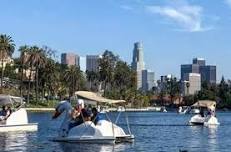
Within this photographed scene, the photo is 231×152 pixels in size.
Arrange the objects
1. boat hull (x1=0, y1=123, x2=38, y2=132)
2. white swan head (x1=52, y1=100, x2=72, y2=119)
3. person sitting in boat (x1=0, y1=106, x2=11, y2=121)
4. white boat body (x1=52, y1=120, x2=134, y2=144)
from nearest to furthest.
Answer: white boat body (x1=52, y1=120, x2=134, y2=144)
white swan head (x1=52, y1=100, x2=72, y2=119)
boat hull (x1=0, y1=123, x2=38, y2=132)
person sitting in boat (x1=0, y1=106, x2=11, y2=121)

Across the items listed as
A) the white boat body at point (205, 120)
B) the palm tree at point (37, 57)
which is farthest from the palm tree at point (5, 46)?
the white boat body at point (205, 120)

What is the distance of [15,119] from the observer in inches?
2375

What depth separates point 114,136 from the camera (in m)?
44.0

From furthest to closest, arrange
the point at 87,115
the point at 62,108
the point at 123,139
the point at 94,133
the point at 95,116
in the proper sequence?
the point at 62,108
the point at 123,139
the point at 95,116
the point at 87,115
the point at 94,133

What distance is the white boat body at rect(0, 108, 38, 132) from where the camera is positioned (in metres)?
58.8

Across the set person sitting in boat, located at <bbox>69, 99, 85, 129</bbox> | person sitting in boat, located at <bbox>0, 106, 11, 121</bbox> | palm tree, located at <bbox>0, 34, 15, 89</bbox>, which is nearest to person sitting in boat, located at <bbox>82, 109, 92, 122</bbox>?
person sitting in boat, located at <bbox>69, 99, 85, 129</bbox>

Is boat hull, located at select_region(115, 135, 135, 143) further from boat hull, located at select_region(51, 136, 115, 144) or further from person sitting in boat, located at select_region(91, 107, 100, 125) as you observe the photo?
person sitting in boat, located at select_region(91, 107, 100, 125)

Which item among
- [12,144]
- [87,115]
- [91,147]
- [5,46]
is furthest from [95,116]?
[5,46]

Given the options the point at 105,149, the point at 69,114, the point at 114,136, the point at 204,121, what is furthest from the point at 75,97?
the point at 204,121

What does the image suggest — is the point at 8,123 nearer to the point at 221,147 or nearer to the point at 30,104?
the point at 221,147

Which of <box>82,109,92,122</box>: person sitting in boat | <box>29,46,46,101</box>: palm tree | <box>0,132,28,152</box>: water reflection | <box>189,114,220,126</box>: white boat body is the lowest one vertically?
<box>189,114,220,126</box>: white boat body

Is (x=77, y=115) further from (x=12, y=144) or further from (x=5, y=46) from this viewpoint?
(x=5, y=46)

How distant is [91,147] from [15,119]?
2109 cm

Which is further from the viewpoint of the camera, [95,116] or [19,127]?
[19,127]
